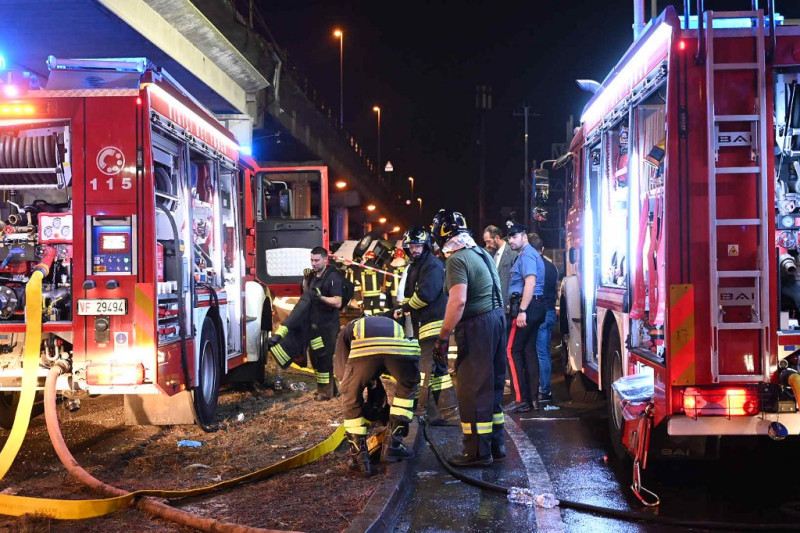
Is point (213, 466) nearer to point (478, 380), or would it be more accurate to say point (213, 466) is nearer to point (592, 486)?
point (478, 380)

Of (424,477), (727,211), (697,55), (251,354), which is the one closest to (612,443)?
(424,477)

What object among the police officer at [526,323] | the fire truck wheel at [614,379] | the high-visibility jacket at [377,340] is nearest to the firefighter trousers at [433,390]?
the police officer at [526,323]

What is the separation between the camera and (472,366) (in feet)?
21.1

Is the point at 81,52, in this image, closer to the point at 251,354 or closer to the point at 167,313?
the point at 251,354

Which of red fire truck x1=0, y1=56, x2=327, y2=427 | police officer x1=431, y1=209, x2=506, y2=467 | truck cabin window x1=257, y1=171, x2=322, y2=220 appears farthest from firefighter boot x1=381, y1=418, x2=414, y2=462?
truck cabin window x1=257, y1=171, x2=322, y2=220

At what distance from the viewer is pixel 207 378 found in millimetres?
8391

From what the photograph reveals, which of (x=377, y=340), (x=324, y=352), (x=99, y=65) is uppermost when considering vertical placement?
(x=99, y=65)

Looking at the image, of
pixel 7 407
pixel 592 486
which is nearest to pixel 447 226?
pixel 592 486

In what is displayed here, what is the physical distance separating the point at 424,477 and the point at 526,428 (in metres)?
2.03

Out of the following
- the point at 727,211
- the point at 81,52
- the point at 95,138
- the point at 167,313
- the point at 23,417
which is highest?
the point at 81,52

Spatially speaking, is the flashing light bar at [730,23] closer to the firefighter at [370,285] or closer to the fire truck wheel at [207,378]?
the fire truck wheel at [207,378]

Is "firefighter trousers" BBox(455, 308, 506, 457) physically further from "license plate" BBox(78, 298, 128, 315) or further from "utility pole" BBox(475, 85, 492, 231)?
"utility pole" BBox(475, 85, 492, 231)

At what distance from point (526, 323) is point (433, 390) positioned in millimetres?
1320

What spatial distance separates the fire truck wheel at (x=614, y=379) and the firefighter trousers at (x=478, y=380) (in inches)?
37.0
